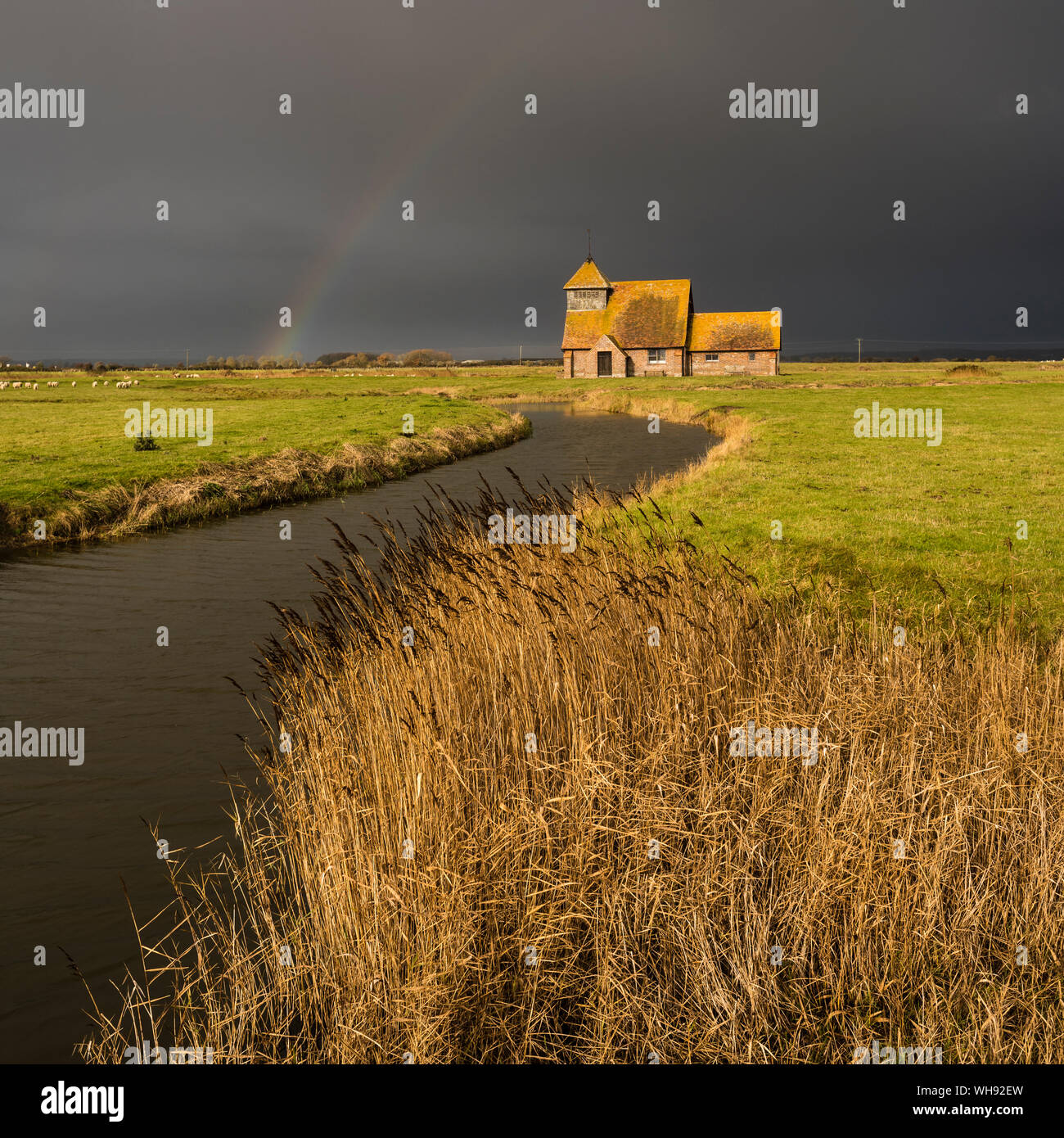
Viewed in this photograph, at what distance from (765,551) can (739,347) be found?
232 feet

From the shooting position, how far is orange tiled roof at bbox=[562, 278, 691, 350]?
248 ft

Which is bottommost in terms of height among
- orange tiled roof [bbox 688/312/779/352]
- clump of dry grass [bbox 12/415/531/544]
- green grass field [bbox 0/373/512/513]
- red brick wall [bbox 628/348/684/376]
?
clump of dry grass [bbox 12/415/531/544]

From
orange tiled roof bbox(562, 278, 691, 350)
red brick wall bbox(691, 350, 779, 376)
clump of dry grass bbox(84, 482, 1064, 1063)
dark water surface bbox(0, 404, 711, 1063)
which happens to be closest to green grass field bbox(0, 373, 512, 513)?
dark water surface bbox(0, 404, 711, 1063)

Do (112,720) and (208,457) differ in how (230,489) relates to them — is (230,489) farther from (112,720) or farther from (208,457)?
(112,720)

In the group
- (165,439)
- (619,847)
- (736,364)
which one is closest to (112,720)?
(619,847)

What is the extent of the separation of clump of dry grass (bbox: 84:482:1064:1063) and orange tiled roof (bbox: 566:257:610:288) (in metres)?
78.3

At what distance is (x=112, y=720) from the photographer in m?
8.29

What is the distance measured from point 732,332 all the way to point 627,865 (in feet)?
263

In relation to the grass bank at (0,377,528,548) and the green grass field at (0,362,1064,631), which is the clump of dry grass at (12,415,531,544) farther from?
the green grass field at (0,362,1064,631)

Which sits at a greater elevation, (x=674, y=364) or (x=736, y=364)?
(x=736, y=364)

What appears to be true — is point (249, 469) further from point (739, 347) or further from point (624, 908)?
point (739, 347)

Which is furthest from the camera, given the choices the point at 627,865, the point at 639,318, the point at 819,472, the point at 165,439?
the point at 639,318

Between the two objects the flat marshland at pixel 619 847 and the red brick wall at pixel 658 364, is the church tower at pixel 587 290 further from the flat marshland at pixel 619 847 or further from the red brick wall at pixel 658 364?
the flat marshland at pixel 619 847

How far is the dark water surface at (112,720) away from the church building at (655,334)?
61942 millimetres
